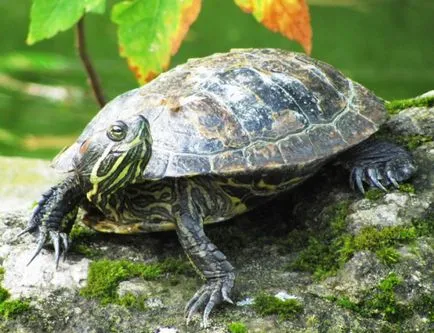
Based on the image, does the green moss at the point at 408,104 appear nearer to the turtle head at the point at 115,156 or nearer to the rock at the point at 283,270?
the rock at the point at 283,270

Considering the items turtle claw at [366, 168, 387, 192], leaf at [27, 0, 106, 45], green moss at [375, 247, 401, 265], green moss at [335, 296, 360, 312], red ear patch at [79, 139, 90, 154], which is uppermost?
leaf at [27, 0, 106, 45]

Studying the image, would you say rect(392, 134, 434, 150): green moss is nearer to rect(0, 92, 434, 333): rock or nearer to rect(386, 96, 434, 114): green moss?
rect(0, 92, 434, 333): rock

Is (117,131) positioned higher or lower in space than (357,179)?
higher

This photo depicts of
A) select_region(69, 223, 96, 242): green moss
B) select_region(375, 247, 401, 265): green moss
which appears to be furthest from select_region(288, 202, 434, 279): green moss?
select_region(69, 223, 96, 242): green moss

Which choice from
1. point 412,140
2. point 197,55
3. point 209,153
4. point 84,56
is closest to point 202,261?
point 209,153

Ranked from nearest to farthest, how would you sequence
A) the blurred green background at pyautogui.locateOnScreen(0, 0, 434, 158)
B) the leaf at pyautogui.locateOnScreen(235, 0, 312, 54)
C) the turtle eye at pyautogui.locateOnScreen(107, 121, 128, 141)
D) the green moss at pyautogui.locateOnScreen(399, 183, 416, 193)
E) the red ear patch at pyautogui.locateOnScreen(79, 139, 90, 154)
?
the leaf at pyautogui.locateOnScreen(235, 0, 312, 54), the turtle eye at pyautogui.locateOnScreen(107, 121, 128, 141), the red ear patch at pyautogui.locateOnScreen(79, 139, 90, 154), the green moss at pyautogui.locateOnScreen(399, 183, 416, 193), the blurred green background at pyautogui.locateOnScreen(0, 0, 434, 158)

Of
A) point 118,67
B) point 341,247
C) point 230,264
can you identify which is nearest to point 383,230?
point 341,247

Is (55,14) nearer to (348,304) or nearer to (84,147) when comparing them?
(84,147)
